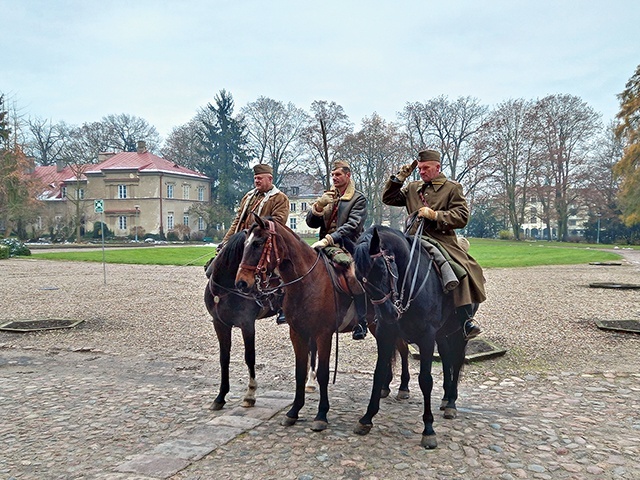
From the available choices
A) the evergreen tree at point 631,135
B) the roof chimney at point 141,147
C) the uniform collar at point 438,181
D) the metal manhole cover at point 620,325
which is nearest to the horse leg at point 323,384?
the uniform collar at point 438,181

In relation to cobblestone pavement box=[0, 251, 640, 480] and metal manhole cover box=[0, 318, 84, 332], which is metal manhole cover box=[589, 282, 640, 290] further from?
metal manhole cover box=[0, 318, 84, 332]

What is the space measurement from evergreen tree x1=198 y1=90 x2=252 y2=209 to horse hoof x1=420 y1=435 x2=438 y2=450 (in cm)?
5828

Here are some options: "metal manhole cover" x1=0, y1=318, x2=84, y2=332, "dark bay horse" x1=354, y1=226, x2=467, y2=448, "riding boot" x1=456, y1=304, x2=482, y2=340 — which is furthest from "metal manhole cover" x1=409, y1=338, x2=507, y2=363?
"metal manhole cover" x1=0, y1=318, x2=84, y2=332

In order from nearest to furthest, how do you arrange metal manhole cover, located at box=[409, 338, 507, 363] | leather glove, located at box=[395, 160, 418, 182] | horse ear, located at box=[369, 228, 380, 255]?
1. horse ear, located at box=[369, 228, 380, 255]
2. leather glove, located at box=[395, 160, 418, 182]
3. metal manhole cover, located at box=[409, 338, 507, 363]

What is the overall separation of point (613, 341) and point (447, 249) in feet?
18.9

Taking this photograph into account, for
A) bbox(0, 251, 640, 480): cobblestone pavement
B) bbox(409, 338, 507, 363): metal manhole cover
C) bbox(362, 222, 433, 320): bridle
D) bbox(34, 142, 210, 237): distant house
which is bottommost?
bbox(0, 251, 640, 480): cobblestone pavement

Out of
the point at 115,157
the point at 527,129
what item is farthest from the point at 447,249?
the point at 115,157

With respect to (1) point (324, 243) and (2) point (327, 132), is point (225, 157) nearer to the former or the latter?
(2) point (327, 132)

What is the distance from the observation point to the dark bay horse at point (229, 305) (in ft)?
19.8

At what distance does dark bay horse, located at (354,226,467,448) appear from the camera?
16.3ft

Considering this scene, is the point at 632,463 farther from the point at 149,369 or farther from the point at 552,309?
the point at 552,309

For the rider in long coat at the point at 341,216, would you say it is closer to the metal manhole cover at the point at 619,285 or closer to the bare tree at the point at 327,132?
the metal manhole cover at the point at 619,285

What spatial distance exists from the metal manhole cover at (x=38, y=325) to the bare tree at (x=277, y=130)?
157 feet

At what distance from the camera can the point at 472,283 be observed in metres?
5.72
